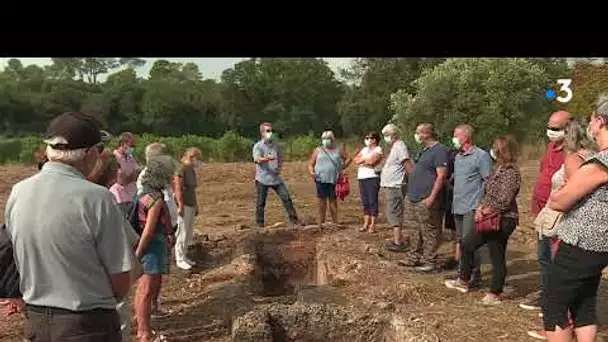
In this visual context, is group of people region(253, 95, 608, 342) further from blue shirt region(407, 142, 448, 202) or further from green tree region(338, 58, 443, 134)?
green tree region(338, 58, 443, 134)

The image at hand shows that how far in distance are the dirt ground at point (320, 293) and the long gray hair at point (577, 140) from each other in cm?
142

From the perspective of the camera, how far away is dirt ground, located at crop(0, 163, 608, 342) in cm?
492

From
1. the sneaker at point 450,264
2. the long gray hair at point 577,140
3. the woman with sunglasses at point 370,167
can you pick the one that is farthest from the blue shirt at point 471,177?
the woman with sunglasses at point 370,167

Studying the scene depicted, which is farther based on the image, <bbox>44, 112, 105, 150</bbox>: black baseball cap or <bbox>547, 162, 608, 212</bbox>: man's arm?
<bbox>547, 162, 608, 212</bbox>: man's arm

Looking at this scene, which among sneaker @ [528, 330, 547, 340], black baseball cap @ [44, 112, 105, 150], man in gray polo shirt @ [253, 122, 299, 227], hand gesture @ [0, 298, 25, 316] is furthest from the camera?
man in gray polo shirt @ [253, 122, 299, 227]

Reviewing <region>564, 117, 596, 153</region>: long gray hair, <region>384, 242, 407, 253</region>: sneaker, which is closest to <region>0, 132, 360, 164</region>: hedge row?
<region>384, 242, 407, 253</region>: sneaker

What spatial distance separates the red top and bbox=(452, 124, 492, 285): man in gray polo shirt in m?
0.66

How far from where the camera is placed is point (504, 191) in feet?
17.9

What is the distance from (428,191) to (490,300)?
4.53 ft

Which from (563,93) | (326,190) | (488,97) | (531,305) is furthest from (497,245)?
(488,97)

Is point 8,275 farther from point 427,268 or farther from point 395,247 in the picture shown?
point 395,247

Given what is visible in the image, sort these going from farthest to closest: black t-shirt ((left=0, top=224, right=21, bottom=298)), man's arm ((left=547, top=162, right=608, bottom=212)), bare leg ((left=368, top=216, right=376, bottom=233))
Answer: bare leg ((left=368, top=216, right=376, bottom=233)), man's arm ((left=547, top=162, right=608, bottom=212)), black t-shirt ((left=0, top=224, right=21, bottom=298))

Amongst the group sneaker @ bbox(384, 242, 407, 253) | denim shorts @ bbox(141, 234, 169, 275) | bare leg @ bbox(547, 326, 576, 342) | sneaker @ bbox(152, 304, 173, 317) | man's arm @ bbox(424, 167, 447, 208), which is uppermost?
man's arm @ bbox(424, 167, 447, 208)
